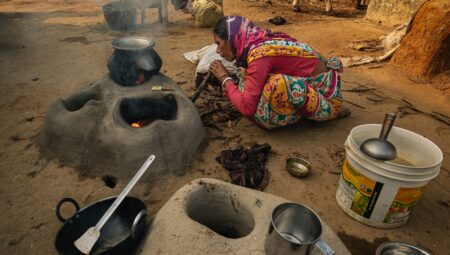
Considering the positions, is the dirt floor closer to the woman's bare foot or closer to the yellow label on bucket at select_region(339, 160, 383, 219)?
the woman's bare foot

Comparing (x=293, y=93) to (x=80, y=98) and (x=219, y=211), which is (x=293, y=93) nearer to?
(x=219, y=211)

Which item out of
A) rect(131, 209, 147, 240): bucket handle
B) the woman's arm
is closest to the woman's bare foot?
the woman's arm

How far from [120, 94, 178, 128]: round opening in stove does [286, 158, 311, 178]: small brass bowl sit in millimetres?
1372

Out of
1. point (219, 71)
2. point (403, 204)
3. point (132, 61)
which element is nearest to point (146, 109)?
point (132, 61)

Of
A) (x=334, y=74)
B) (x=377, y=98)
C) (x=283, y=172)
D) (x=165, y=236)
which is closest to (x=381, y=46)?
(x=377, y=98)

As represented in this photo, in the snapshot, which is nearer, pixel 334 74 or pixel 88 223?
pixel 88 223

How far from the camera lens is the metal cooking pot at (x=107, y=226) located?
1829 mm

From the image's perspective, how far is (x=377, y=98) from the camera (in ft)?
16.1

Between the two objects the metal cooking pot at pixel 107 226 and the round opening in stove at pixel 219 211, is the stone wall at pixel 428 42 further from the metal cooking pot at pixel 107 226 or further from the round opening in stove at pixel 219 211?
the metal cooking pot at pixel 107 226

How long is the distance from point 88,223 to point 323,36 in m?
7.24

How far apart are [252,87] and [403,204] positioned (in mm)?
1778

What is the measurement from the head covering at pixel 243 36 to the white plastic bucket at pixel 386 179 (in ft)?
4.68

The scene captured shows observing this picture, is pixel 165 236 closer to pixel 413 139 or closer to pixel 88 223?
pixel 88 223

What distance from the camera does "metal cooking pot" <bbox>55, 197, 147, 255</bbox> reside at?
1.83 m
